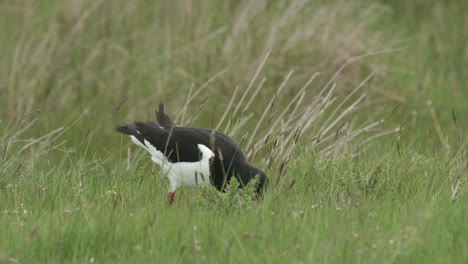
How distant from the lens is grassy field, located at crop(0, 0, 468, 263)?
4.30 metres

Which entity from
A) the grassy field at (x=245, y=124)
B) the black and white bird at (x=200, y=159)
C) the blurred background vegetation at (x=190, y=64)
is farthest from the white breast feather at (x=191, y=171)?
the blurred background vegetation at (x=190, y=64)

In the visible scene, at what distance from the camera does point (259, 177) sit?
212 inches

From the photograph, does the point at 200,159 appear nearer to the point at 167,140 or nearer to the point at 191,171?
the point at 191,171

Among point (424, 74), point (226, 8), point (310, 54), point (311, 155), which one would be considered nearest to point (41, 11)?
point (226, 8)

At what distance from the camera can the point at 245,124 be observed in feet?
24.8

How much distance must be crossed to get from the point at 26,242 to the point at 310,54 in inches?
229

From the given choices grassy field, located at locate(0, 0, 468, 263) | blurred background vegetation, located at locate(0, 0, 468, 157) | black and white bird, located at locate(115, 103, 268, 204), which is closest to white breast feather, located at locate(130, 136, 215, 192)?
black and white bird, located at locate(115, 103, 268, 204)

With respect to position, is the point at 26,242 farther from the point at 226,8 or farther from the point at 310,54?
the point at 226,8

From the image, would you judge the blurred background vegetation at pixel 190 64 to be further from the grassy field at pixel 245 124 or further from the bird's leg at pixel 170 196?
the bird's leg at pixel 170 196

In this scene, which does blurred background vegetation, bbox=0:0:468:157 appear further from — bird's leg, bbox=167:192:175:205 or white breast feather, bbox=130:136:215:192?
bird's leg, bbox=167:192:175:205

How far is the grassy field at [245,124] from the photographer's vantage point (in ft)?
14.1

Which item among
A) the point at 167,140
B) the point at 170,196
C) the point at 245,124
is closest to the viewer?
the point at 170,196

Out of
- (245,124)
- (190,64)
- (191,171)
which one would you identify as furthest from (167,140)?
(190,64)

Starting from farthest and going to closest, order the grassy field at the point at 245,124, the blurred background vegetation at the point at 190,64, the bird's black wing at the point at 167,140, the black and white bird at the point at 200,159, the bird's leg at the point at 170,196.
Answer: the blurred background vegetation at the point at 190,64 < the bird's black wing at the point at 167,140 < the black and white bird at the point at 200,159 < the bird's leg at the point at 170,196 < the grassy field at the point at 245,124
